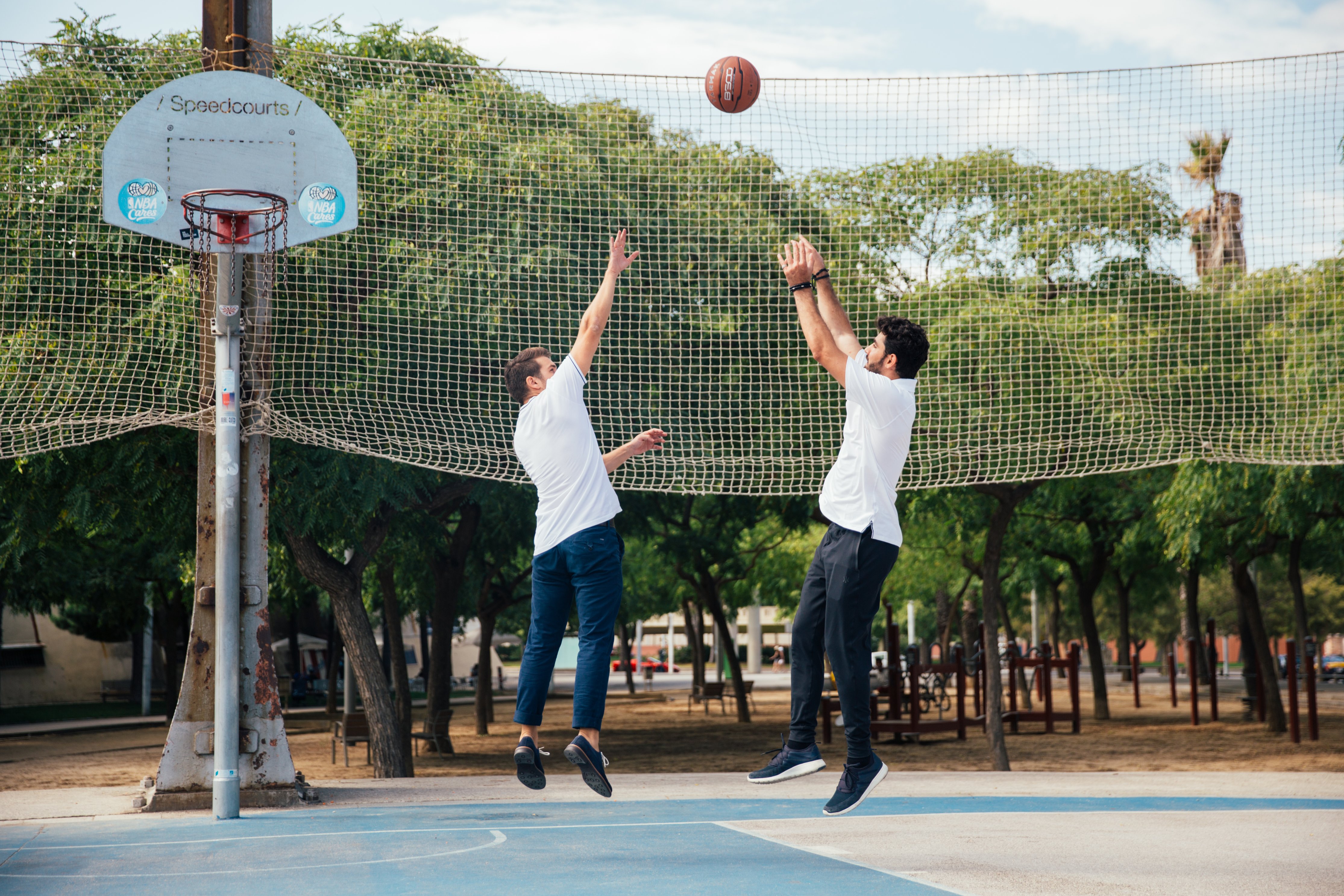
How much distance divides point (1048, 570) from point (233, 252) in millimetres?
23931

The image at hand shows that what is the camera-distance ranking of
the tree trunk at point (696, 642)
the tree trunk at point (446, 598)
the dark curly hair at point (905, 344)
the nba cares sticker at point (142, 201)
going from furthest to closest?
the tree trunk at point (696, 642) → the tree trunk at point (446, 598) → the nba cares sticker at point (142, 201) → the dark curly hair at point (905, 344)

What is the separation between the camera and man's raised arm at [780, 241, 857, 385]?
16.6ft

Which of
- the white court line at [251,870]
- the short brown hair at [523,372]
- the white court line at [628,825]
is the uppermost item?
the short brown hair at [523,372]

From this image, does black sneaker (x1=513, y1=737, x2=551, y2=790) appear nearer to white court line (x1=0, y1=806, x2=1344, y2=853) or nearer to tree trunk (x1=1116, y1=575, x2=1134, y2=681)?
white court line (x1=0, y1=806, x2=1344, y2=853)

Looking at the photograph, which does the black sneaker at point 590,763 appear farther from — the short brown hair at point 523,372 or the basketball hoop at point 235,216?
the basketball hoop at point 235,216

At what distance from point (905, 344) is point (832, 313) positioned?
335 mm

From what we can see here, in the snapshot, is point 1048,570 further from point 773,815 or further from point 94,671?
point 94,671

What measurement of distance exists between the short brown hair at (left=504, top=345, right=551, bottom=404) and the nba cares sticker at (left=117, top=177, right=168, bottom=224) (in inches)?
187

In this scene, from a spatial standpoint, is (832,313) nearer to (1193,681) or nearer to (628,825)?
(628,825)

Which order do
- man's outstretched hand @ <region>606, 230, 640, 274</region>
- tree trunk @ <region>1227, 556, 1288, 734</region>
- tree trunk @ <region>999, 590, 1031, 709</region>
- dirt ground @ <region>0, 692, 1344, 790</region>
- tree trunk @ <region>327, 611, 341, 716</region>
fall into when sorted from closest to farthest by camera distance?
man's outstretched hand @ <region>606, 230, 640, 274</region> < dirt ground @ <region>0, 692, 1344, 790</region> < tree trunk @ <region>1227, 556, 1288, 734</region> < tree trunk @ <region>999, 590, 1031, 709</region> < tree trunk @ <region>327, 611, 341, 716</region>

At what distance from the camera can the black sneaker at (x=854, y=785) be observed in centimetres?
508

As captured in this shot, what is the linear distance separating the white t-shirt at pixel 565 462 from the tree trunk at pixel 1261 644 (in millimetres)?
18120

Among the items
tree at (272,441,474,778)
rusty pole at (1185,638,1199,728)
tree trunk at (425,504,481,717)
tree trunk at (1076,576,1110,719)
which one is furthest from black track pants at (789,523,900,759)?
tree trunk at (1076,576,1110,719)

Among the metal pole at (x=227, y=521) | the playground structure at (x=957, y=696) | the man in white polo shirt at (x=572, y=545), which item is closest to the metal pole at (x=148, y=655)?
the playground structure at (x=957, y=696)
